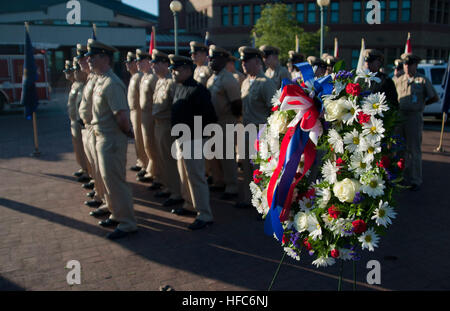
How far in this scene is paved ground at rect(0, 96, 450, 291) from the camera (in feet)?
13.8

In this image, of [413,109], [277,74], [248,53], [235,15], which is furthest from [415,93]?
[235,15]

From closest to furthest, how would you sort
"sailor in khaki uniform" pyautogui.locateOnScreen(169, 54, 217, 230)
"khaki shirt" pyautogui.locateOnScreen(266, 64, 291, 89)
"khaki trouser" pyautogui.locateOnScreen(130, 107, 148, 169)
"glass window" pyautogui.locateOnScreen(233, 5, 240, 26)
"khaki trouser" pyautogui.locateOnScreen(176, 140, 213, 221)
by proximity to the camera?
"sailor in khaki uniform" pyautogui.locateOnScreen(169, 54, 217, 230)
"khaki trouser" pyautogui.locateOnScreen(176, 140, 213, 221)
"khaki trouser" pyautogui.locateOnScreen(130, 107, 148, 169)
"khaki shirt" pyautogui.locateOnScreen(266, 64, 291, 89)
"glass window" pyautogui.locateOnScreen(233, 5, 240, 26)

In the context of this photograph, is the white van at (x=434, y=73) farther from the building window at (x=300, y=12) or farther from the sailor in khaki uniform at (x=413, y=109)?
the building window at (x=300, y=12)

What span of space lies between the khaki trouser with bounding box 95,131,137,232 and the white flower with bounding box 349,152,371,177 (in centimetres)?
332

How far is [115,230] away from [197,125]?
170cm

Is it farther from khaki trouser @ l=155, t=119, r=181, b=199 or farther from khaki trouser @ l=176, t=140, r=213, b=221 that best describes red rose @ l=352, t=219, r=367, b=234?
khaki trouser @ l=155, t=119, r=181, b=199


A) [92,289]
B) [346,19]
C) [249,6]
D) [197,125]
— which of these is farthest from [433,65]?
[249,6]

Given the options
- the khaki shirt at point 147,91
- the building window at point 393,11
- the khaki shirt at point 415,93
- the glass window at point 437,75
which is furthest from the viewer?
the building window at point 393,11

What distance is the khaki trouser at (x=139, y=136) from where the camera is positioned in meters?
7.98

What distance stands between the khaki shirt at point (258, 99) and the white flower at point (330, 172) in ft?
10.0

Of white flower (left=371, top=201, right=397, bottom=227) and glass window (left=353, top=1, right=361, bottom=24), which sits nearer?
white flower (left=371, top=201, right=397, bottom=227)

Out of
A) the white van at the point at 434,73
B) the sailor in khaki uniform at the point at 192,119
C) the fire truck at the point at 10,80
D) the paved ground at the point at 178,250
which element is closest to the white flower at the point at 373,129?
the paved ground at the point at 178,250

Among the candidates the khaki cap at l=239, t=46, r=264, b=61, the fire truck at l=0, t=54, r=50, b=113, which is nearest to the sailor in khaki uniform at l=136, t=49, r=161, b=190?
the khaki cap at l=239, t=46, r=264, b=61
